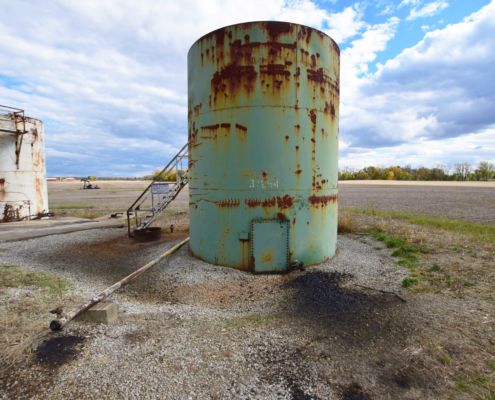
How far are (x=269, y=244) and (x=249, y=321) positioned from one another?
2665 mm

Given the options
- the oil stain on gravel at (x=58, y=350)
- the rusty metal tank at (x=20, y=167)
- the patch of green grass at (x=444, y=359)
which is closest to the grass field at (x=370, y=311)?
the patch of green grass at (x=444, y=359)

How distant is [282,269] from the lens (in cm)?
802

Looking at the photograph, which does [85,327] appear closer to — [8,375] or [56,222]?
[8,375]

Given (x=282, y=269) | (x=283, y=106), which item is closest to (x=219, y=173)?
(x=283, y=106)

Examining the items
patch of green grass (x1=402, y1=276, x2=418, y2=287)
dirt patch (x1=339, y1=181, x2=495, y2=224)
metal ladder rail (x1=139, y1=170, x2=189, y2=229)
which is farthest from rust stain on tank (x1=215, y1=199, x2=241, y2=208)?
dirt patch (x1=339, y1=181, x2=495, y2=224)

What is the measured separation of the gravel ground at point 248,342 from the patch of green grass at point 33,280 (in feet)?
1.27

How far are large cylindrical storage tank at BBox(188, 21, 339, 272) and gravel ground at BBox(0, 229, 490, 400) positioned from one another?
85cm

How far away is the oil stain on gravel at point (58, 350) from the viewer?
4.15m

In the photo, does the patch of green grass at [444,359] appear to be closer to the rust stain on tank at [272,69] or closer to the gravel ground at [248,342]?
the gravel ground at [248,342]

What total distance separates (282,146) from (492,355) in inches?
217

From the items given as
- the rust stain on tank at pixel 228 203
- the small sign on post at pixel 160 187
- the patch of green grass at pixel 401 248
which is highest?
the small sign on post at pixel 160 187

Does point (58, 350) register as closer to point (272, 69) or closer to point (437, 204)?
point (272, 69)

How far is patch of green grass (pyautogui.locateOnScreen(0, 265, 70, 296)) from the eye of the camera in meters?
7.04

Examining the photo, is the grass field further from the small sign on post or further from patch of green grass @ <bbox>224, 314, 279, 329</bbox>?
the small sign on post
